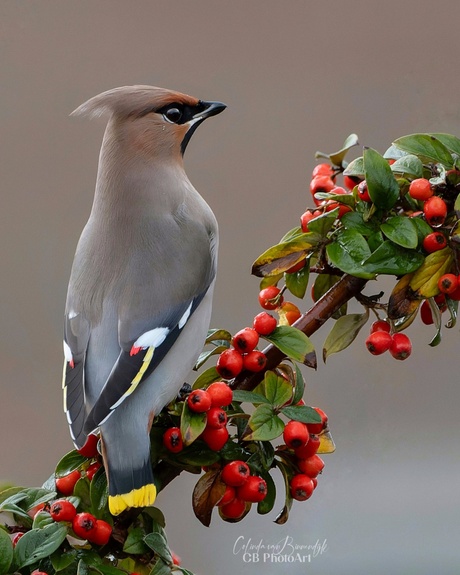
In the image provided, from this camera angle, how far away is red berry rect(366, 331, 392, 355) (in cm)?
155

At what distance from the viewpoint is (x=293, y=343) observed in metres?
1.50

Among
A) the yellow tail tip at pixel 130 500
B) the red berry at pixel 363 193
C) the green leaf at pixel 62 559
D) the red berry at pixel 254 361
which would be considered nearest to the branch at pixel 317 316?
the red berry at pixel 254 361

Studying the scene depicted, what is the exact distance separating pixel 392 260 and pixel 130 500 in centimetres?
50

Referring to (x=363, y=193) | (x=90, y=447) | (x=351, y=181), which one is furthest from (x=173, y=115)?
(x=90, y=447)

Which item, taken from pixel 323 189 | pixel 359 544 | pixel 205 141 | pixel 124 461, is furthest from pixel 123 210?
pixel 205 141

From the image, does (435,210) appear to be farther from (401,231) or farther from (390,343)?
(390,343)

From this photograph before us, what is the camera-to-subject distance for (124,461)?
1.45 meters

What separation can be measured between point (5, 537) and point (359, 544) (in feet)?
5.48

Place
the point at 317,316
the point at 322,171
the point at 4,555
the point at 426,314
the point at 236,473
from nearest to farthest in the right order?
the point at 4,555, the point at 236,473, the point at 317,316, the point at 426,314, the point at 322,171

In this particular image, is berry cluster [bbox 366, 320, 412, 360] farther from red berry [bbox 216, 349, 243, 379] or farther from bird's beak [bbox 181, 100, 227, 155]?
bird's beak [bbox 181, 100, 227, 155]

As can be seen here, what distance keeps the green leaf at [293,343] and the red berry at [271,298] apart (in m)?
0.14

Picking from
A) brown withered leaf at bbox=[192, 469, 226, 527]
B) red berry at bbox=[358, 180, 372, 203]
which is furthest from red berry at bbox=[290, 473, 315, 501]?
red berry at bbox=[358, 180, 372, 203]

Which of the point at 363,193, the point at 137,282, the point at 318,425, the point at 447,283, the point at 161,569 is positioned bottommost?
the point at 161,569

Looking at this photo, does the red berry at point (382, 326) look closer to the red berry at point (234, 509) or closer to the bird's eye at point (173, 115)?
the red berry at point (234, 509)
